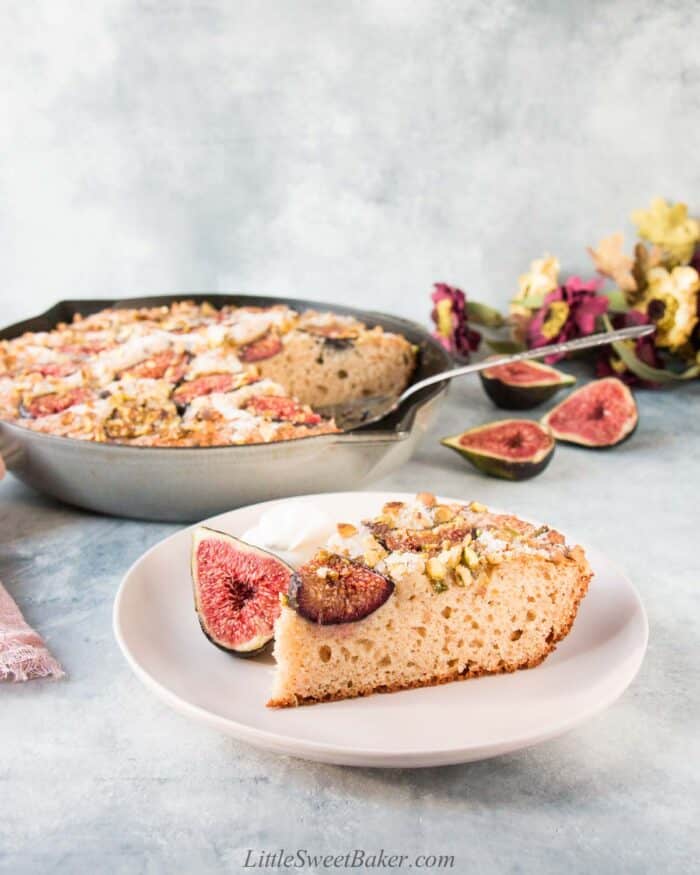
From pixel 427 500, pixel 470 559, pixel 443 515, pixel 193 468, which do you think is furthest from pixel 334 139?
pixel 470 559

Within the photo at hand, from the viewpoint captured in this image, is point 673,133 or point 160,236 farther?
point 160,236

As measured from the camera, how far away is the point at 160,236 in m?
4.58

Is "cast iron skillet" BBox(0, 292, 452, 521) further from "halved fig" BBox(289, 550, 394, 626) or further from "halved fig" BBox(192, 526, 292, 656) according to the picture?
"halved fig" BBox(289, 550, 394, 626)

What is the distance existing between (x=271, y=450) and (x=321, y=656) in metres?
0.77

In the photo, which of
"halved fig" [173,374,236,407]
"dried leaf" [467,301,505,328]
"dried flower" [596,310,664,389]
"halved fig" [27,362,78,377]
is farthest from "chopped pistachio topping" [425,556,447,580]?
"dried leaf" [467,301,505,328]

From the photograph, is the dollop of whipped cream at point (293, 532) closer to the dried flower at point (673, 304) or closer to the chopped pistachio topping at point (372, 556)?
the chopped pistachio topping at point (372, 556)

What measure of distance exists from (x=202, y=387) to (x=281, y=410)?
292 mm

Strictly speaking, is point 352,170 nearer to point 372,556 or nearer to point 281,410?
point 281,410

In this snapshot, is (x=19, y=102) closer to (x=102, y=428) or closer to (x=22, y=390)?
(x=22, y=390)

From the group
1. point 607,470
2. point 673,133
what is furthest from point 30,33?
point 607,470

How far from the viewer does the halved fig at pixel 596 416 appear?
3355mm

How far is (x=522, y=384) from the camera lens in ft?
12.0

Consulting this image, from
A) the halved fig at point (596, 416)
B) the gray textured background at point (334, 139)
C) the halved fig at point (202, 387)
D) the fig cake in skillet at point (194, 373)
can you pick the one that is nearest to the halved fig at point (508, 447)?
the halved fig at point (596, 416)

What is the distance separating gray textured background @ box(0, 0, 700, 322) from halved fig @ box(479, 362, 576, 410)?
2.56ft
